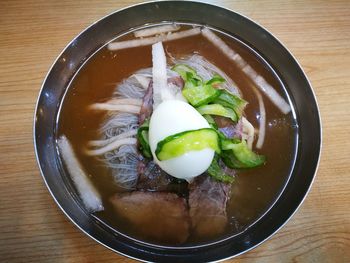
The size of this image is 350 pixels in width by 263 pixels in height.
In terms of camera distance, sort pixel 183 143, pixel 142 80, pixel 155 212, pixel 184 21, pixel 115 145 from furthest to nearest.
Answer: pixel 184 21
pixel 142 80
pixel 115 145
pixel 155 212
pixel 183 143

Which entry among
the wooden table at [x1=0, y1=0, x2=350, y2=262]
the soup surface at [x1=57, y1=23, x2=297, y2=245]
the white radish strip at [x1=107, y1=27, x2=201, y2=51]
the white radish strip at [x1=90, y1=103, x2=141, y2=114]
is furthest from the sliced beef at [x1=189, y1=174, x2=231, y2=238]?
the white radish strip at [x1=107, y1=27, x2=201, y2=51]

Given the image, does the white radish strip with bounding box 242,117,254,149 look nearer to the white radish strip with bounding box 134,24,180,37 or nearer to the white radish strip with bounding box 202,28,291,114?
the white radish strip with bounding box 202,28,291,114

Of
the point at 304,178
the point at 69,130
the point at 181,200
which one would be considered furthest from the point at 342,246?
the point at 69,130

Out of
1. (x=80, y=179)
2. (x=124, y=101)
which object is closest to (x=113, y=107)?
(x=124, y=101)

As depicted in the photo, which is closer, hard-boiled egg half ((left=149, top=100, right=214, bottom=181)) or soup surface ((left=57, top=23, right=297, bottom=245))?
hard-boiled egg half ((left=149, top=100, right=214, bottom=181))

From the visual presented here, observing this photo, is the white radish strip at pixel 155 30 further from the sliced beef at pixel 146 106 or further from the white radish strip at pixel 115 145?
the white radish strip at pixel 115 145

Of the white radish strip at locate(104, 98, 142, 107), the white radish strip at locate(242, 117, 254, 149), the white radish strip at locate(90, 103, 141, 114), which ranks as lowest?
the white radish strip at locate(242, 117, 254, 149)

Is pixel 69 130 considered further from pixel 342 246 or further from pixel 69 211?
pixel 342 246

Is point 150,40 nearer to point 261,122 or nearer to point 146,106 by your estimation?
point 146,106
